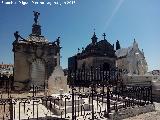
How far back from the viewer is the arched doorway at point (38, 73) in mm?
24711

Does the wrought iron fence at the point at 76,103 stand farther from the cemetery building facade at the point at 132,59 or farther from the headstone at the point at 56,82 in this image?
the cemetery building facade at the point at 132,59

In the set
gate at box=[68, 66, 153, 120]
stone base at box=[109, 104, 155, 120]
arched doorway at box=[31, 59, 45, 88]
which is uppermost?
arched doorway at box=[31, 59, 45, 88]

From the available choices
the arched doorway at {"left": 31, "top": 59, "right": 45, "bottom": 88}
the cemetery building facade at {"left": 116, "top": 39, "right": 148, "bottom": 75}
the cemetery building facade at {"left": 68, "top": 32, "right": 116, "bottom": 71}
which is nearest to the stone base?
the arched doorway at {"left": 31, "top": 59, "right": 45, "bottom": 88}

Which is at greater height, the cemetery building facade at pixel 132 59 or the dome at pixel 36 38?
the dome at pixel 36 38

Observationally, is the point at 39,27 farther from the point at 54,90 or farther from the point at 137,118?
the point at 137,118

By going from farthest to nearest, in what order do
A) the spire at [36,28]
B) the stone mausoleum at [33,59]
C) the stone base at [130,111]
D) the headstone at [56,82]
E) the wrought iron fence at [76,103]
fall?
1. the spire at [36,28]
2. the stone mausoleum at [33,59]
3. the headstone at [56,82]
4. the stone base at [130,111]
5. the wrought iron fence at [76,103]

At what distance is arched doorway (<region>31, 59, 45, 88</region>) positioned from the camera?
24711 mm

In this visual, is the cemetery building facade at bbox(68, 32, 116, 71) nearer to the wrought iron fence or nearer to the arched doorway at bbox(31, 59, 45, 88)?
the wrought iron fence

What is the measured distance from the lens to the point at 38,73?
82.1ft

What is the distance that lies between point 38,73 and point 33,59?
5.24ft

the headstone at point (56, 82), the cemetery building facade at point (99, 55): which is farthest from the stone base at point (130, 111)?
the cemetery building facade at point (99, 55)

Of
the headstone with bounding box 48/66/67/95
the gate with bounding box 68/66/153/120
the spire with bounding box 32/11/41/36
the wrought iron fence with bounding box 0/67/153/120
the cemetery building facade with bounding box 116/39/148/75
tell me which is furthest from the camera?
the cemetery building facade with bounding box 116/39/148/75

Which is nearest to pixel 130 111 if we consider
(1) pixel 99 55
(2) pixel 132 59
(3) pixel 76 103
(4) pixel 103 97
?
(3) pixel 76 103

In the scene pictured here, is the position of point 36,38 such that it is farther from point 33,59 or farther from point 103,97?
point 103,97
